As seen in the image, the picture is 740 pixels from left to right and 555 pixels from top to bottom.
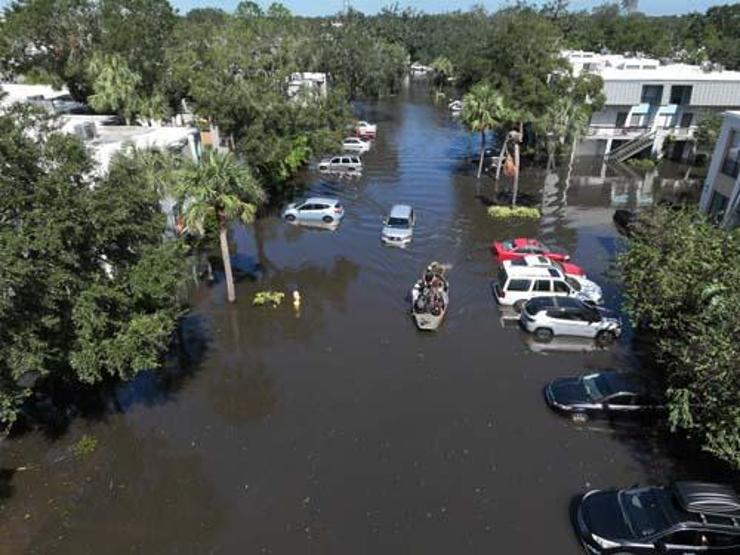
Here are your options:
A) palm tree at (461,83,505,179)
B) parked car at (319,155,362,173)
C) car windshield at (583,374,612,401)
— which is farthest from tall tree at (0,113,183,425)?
parked car at (319,155,362,173)

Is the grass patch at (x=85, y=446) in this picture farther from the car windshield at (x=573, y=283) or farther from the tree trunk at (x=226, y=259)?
the car windshield at (x=573, y=283)

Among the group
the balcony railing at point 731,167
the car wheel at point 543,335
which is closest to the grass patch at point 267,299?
the car wheel at point 543,335

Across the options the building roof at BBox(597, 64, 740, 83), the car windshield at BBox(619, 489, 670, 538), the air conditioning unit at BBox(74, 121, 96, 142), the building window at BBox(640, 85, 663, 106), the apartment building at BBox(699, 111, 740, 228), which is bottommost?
the car windshield at BBox(619, 489, 670, 538)

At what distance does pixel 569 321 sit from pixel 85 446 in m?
17.1

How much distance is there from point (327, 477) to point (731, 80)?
4893 centimetres

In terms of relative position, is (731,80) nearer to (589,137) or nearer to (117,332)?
(589,137)

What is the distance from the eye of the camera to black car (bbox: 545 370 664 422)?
15602 mm

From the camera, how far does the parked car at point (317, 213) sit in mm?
31547

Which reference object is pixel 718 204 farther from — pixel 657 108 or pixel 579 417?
pixel 657 108

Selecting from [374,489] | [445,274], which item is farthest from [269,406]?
[445,274]

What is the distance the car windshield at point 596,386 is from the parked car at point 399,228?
14011 mm

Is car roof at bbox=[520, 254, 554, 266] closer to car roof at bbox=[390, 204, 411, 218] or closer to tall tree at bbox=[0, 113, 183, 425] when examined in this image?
car roof at bbox=[390, 204, 411, 218]

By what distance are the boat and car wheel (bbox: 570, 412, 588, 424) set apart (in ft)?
21.2

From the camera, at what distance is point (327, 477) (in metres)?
13.9
